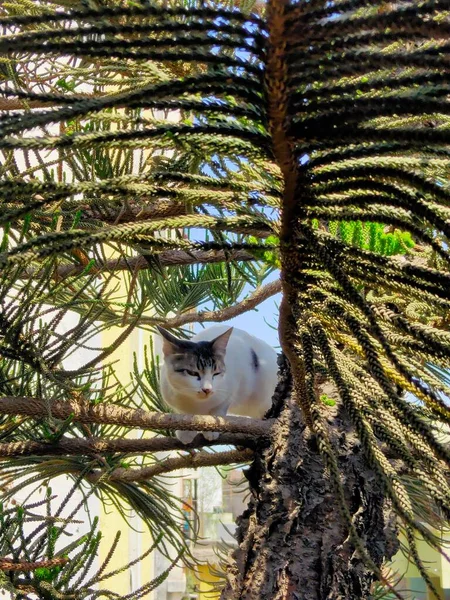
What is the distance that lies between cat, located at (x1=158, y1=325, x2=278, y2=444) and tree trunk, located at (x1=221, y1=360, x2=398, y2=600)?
54 cm

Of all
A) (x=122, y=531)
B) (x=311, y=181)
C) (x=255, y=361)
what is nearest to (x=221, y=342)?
(x=255, y=361)

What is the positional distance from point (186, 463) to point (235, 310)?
0.44 m

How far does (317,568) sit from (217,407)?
69 cm

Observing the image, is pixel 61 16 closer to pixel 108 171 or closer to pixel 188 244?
pixel 188 244

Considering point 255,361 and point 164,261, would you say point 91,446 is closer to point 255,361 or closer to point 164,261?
point 164,261

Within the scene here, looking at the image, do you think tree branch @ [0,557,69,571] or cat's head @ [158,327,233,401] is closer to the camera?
tree branch @ [0,557,69,571]

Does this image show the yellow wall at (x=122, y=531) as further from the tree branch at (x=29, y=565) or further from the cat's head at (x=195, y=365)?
the tree branch at (x=29, y=565)

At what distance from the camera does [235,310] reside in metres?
1.36

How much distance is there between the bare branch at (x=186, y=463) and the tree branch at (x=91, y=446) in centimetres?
7

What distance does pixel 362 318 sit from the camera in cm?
43

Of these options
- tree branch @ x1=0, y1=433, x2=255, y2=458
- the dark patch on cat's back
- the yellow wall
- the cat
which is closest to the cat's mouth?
the cat

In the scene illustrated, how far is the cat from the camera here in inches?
54.4

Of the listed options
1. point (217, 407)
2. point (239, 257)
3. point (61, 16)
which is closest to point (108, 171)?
point (239, 257)

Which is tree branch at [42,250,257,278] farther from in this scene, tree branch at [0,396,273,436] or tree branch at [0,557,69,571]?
tree branch at [0,557,69,571]
